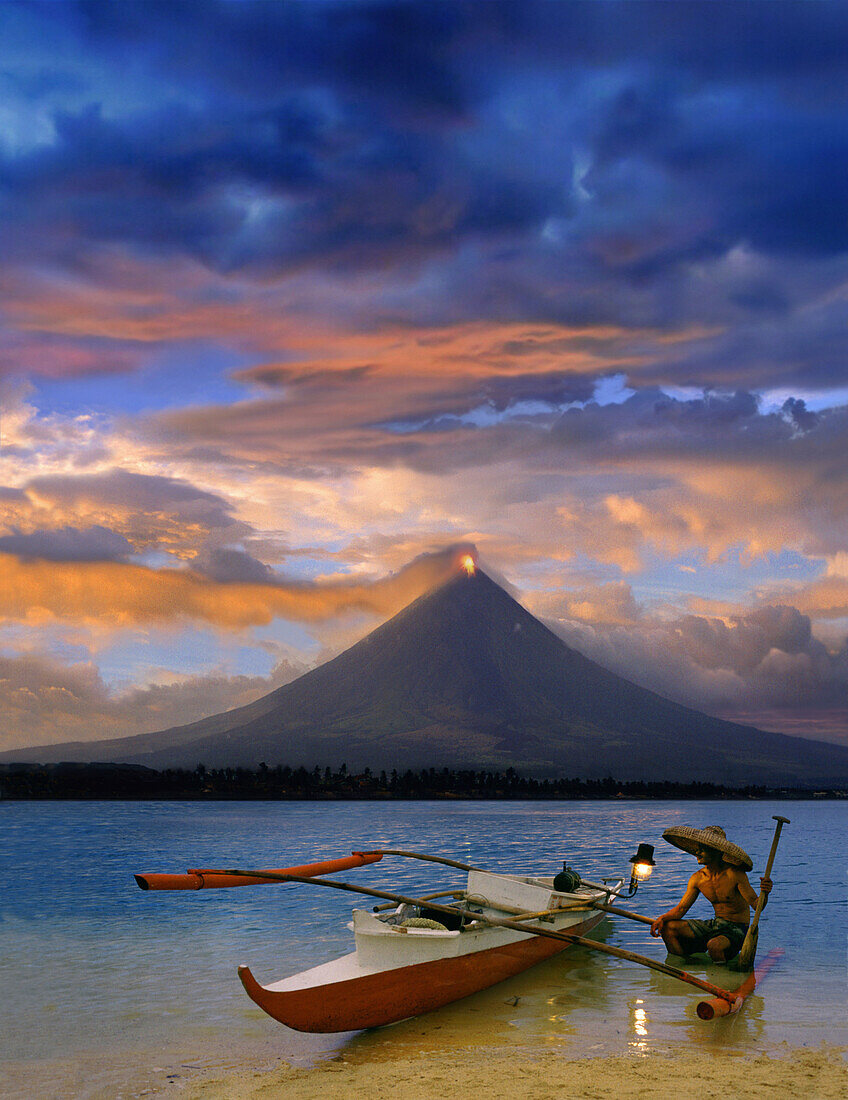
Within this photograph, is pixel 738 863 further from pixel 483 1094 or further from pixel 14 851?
pixel 14 851

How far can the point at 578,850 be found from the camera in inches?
2457

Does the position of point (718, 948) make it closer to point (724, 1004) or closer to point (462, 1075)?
point (724, 1004)

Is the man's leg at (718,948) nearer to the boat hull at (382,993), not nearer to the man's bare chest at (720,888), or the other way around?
the man's bare chest at (720,888)

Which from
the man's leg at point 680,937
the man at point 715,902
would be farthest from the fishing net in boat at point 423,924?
the man's leg at point 680,937

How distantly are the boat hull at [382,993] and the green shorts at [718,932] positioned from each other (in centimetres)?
331

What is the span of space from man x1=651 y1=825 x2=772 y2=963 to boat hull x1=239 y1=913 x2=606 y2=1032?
3.00 m

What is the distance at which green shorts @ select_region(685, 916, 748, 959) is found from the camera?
1595 centimetres

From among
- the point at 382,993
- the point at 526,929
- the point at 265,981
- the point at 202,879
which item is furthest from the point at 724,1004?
the point at 265,981

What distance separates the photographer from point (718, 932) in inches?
630

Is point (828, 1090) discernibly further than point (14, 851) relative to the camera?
No

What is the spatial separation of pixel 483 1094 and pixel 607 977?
8120mm

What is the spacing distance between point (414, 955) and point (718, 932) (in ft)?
19.8

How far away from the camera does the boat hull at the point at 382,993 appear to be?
11.8 metres

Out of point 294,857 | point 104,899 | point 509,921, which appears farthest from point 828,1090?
point 294,857
